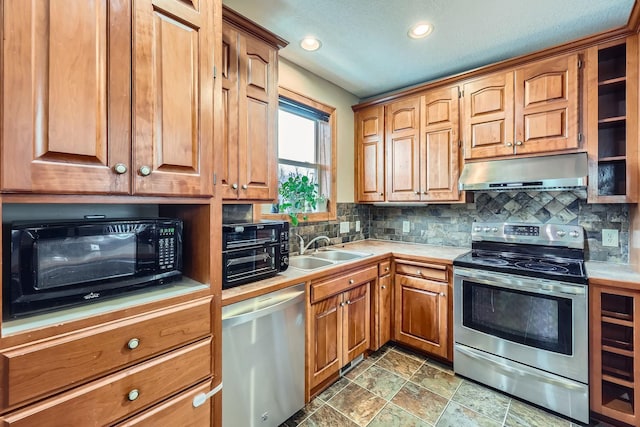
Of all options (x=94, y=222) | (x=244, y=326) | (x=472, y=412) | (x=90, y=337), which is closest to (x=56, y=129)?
(x=94, y=222)

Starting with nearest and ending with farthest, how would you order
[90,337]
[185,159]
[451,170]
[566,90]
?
[90,337] → [185,159] → [566,90] → [451,170]

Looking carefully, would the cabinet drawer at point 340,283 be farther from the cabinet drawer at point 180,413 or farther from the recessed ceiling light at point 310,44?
the recessed ceiling light at point 310,44

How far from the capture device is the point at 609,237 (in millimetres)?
2131

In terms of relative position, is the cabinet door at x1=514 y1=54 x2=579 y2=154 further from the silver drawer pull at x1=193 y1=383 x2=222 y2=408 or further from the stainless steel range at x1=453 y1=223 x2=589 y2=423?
the silver drawer pull at x1=193 y1=383 x2=222 y2=408

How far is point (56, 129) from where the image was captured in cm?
88

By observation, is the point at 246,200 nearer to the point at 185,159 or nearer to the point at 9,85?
the point at 185,159

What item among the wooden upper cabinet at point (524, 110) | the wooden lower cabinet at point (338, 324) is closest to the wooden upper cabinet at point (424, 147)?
the wooden upper cabinet at point (524, 110)

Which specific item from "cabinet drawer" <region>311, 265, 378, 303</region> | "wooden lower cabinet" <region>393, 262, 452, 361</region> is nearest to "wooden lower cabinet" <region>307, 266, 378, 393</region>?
"cabinet drawer" <region>311, 265, 378, 303</region>

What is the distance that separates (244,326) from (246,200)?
0.70 m

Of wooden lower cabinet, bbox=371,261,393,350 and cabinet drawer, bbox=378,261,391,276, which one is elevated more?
cabinet drawer, bbox=378,261,391,276

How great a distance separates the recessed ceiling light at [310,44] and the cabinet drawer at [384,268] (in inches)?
72.2

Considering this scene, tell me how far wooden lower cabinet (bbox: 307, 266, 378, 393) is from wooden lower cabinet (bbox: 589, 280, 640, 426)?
4.59ft

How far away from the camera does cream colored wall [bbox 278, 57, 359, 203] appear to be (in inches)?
101

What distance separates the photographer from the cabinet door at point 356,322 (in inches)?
84.3
